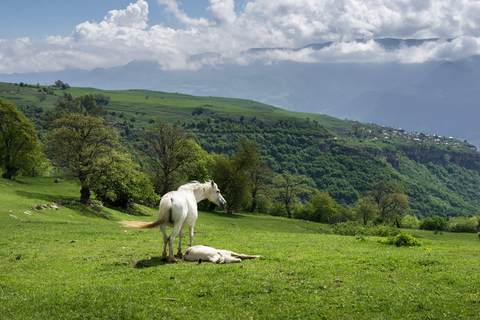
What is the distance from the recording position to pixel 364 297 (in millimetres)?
10961

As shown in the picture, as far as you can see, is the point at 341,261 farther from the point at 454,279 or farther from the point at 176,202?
the point at 176,202

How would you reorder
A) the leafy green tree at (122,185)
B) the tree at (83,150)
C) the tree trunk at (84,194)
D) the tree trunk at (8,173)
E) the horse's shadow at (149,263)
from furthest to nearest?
the tree trunk at (8,173), the leafy green tree at (122,185), the tree trunk at (84,194), the tree at (83,150), the horse's shadow at (149,263)

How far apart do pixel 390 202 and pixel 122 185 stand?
63515 millimetres

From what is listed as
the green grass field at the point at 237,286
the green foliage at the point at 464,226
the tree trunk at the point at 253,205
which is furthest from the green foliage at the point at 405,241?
the tree trunk at the point at 253,205

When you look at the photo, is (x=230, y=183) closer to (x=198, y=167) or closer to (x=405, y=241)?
(x=198, y=167)

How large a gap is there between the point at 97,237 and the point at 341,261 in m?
16.3

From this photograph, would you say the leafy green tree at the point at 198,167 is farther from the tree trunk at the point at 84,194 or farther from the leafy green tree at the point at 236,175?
the tree trunk at the point at 84,194

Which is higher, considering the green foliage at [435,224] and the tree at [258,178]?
the tree at [258,178]

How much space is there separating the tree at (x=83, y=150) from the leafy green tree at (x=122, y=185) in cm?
69

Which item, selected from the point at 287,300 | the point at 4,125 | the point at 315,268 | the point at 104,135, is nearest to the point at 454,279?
the point at 315,268

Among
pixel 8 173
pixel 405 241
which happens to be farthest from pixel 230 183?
pixel 405 241

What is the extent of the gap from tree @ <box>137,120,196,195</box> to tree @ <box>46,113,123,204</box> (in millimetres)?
13593

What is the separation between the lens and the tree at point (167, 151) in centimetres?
5847

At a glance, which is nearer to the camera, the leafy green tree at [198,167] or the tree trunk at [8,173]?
the tree trunk at [8,173]
